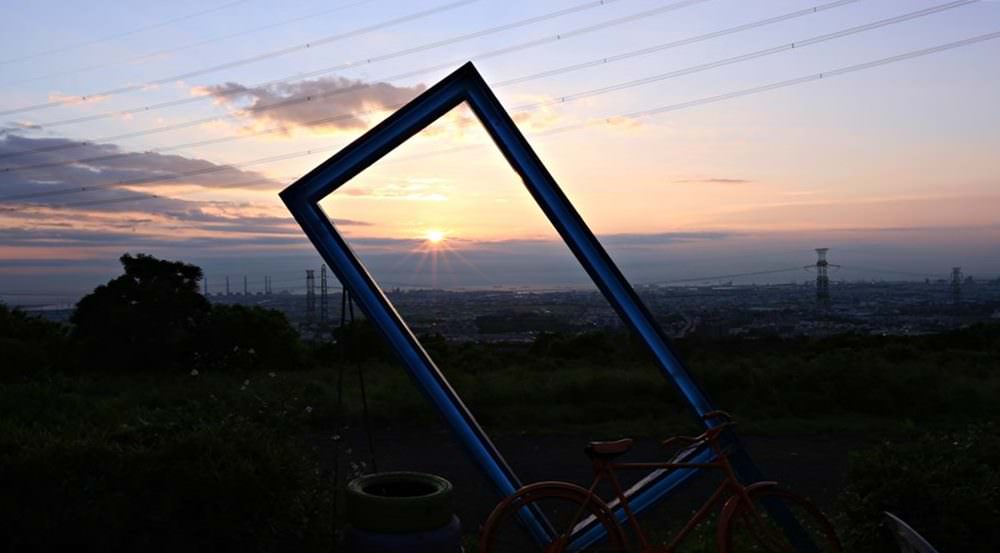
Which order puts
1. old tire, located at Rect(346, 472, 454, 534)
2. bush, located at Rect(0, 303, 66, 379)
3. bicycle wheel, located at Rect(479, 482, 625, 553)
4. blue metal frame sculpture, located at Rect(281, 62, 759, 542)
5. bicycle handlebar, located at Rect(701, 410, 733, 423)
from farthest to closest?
bush, located at Rect(0, 303, 66, 379)
blue metal frame sculpture, located at Rect(281, 62, 759, 542)
bicycle handlebar, located at Rect(701, 410, 733, 423)
old tire, located at Rect(346, 472, 454, 534)
bicycle wheel, located at Rect(479, 482, 625, 553)

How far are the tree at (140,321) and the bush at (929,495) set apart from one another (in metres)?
20.8

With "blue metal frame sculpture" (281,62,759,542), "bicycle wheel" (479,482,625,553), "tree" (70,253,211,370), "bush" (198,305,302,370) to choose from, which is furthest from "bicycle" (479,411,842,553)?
"tree" (70,253,211,370)

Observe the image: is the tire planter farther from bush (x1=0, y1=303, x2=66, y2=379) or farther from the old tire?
bush (x1=0, y1=303, x2=66, y2=379)

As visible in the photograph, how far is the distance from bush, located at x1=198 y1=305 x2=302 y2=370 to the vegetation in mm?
64

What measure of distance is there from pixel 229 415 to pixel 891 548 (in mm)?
4383

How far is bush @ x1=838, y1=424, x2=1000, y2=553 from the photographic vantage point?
4.75 m

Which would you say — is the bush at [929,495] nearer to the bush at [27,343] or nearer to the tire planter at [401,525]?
the tire planter at [401,525]

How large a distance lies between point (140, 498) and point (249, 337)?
63.3ft

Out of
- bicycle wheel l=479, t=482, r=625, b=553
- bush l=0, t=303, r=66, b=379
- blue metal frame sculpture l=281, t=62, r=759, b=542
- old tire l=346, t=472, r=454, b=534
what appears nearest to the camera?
bicycle wheel l=479, t=482, r=625, b=553

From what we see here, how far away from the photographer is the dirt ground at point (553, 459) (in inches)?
370

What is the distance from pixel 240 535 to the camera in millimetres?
4988

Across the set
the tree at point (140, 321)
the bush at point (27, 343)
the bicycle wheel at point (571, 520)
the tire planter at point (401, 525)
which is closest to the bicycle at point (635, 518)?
the bicycle wheel at point (571, 520)

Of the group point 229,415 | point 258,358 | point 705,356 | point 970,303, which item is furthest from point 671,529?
point 970,303

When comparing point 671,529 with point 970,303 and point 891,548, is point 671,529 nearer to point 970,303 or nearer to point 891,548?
point 891,548
